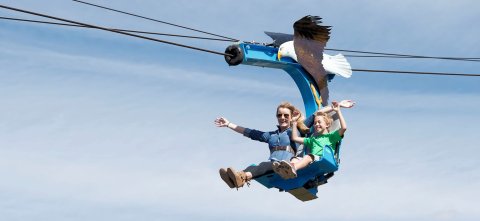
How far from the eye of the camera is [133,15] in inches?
590

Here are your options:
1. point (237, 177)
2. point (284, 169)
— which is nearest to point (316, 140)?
point (284, 169)

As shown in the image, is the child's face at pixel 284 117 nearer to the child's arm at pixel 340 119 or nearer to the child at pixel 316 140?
the child at pixel 316 140

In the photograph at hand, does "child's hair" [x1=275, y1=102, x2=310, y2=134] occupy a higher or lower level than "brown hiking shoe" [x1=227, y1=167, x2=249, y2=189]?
higher

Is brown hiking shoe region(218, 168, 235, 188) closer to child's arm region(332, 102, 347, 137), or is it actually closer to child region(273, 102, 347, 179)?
child region(273, 102, 347, 179)

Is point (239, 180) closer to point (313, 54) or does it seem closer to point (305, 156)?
point (305, 156)

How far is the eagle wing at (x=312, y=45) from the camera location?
591 inches

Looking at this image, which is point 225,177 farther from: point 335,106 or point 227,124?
point 335,106

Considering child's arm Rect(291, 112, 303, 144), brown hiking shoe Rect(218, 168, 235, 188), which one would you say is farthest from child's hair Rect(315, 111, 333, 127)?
brown hiking shoe Rect(218, 168, 235, 188)

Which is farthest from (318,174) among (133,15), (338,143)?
(133,15)

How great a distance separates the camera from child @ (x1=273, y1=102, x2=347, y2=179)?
13.7 m

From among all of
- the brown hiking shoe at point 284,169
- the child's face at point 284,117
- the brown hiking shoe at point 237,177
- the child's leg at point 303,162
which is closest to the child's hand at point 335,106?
the child's face at point 284,117

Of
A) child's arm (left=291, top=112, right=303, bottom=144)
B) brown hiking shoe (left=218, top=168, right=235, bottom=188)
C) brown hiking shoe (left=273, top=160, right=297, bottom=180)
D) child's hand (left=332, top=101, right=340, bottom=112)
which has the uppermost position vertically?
child's hand (left=332, top=101, right=340, bottom=112)

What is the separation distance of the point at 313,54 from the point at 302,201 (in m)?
2.33

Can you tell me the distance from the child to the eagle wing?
0.98m
